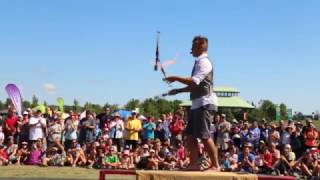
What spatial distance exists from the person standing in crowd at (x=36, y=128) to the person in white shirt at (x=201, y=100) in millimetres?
12412

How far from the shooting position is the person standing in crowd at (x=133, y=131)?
18.9 m

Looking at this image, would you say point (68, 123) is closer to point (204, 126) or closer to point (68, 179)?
point (68, 179)

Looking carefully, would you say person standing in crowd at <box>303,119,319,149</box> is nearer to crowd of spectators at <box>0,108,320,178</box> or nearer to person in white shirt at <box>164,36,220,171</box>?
crowd of spectators at <box>0,108,320,178</box>

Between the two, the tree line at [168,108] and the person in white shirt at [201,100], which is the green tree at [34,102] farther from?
the person in white shirt at [201,100]

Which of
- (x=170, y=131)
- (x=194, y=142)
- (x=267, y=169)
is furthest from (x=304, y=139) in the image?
(x=194, y=142)

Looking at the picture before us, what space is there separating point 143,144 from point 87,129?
6.78 feet

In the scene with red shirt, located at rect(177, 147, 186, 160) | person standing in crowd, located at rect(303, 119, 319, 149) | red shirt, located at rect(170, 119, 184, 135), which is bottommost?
red shirt, located at rect(177, 147, 186, 160)

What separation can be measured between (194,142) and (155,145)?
11411mm

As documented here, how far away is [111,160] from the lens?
17969 mm

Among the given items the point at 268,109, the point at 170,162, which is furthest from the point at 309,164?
the point at 268,109

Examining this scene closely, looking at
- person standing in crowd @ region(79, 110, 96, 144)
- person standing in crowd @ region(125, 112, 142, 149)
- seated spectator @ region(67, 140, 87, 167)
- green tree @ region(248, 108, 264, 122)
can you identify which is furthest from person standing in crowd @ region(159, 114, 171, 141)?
green tree @ region(248, 108, 264, 122)

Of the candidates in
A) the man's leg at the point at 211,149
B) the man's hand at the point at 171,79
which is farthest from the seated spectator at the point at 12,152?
the man's leg at the point at 211,149

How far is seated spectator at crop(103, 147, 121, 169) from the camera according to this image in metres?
17.8

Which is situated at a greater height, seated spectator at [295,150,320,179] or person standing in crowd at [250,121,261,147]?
person standing in crowd at [250,121,261,147]
